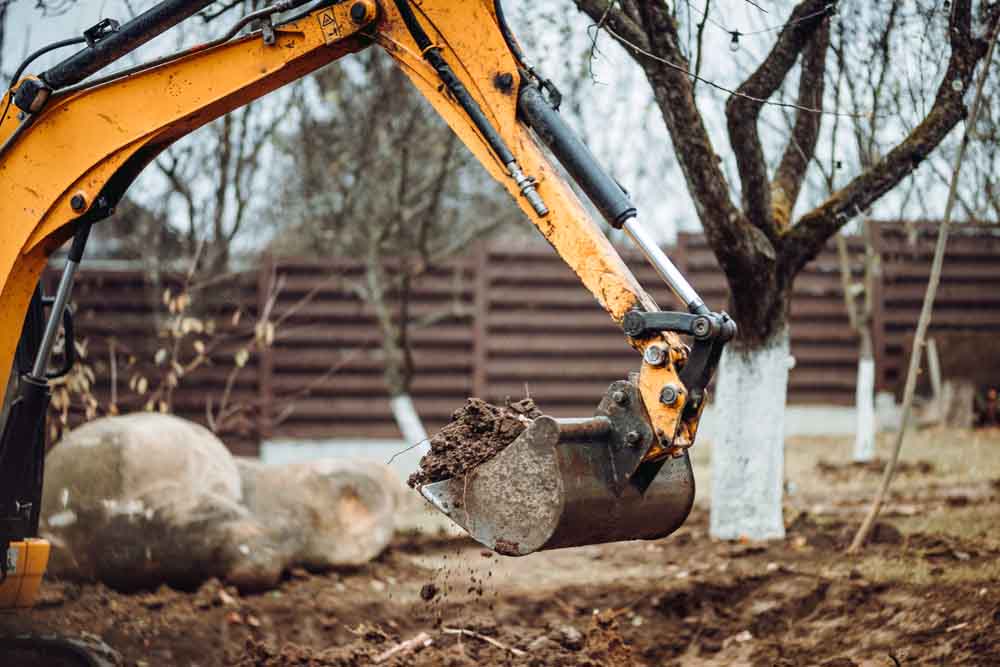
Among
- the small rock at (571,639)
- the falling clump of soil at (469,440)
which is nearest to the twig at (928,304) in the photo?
the small rock at (571,639)

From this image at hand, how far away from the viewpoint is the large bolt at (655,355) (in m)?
3.16

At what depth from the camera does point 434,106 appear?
149 inches

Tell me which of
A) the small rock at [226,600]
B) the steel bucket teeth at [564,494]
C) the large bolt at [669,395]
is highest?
the large bolt at [669,395]

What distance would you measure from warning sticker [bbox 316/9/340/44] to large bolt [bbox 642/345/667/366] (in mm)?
1579

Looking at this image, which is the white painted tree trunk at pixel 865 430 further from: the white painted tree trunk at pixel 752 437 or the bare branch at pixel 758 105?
the bare branch at pixel 758 105

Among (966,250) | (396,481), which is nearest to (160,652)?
(396,481)

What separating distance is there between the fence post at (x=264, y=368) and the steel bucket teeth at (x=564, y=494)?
7.82 m

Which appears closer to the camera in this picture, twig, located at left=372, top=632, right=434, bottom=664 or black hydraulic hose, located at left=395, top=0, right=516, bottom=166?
black hydraulic hose, located at left=395, top=0, right=516, bottom=166

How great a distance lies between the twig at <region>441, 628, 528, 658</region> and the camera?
15.3 ft

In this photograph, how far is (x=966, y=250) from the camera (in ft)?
41.0

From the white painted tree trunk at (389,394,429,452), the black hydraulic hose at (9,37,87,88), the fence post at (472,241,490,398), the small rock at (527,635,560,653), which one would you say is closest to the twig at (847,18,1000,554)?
the small rock at (527,635,560,653)

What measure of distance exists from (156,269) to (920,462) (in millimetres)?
7058

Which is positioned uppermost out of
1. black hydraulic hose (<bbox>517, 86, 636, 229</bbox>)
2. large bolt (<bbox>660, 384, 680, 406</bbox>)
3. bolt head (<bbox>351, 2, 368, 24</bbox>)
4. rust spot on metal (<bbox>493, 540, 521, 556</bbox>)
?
bolt head (<bbox>351, 2, 368, 24</bbox>)

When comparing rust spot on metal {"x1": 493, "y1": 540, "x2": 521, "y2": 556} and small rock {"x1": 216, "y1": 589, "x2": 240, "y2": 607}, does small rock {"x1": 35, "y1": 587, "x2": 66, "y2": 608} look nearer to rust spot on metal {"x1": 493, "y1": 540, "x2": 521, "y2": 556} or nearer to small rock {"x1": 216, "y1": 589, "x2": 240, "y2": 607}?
small rock {"x1": 216, "y1": 589, "x2": 240, "y2": 607}
